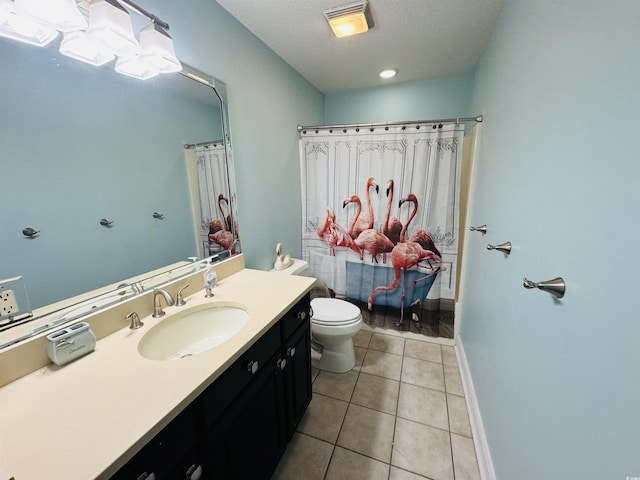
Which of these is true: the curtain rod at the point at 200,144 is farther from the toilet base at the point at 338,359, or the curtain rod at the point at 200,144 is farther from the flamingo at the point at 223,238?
the toilet base at the point at 338,359

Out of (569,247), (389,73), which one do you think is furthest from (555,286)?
(389,73)

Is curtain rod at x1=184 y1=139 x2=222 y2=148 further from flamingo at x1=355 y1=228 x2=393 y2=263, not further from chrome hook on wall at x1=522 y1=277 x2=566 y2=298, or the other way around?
chrome hook on wall at x1=522 y1=277 x2=566 y2=298

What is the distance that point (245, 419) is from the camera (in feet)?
2.87

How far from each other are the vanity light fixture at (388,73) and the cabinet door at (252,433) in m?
2.30

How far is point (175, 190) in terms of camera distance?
3.84 ft

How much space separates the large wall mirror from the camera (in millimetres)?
729

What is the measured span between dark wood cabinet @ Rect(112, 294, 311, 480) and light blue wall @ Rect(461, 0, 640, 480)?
87 cm

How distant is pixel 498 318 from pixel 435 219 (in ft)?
3.17

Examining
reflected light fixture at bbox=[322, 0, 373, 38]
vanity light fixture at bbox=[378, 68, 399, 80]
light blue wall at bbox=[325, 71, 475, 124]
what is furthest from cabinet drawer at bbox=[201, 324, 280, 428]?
light blue wall at bbox=[325, 71, 475, 124]

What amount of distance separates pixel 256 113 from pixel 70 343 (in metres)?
1.49

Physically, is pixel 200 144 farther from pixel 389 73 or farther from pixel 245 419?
pixel 389 73

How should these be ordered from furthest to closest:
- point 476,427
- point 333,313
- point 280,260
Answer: point 280,260
point 333,313
point 476,427

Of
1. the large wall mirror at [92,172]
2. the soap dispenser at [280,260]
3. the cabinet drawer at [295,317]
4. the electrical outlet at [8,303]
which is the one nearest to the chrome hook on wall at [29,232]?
the large wall mirror at [92,172]

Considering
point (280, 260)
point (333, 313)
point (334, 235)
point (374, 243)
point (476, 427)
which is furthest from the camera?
point (334, 235)
